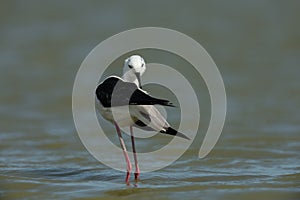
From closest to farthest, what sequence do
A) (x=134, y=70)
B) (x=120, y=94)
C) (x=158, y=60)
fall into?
1. (x=120, y=94)
2. (x=134, y=70)
3. (x=158, y=60)

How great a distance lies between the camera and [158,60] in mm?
14250

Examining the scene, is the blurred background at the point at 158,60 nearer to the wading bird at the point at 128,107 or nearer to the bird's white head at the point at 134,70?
the wading bird at the point at 128,107

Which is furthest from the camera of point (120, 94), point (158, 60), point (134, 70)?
point (158, 60)

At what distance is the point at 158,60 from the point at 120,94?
7443 millimetres

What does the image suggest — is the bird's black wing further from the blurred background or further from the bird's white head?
the blurred background

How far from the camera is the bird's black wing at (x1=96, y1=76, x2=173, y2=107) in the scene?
6594 millimetres

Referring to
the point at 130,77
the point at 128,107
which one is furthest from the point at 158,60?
the point at 128,107

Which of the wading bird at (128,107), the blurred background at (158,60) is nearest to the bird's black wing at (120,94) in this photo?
the wading bird at (128,107)

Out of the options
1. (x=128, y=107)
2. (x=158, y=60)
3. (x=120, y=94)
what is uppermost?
(x=158, y=60)

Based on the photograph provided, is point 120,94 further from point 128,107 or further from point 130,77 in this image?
point 130,77

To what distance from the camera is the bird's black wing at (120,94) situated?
6594 mm

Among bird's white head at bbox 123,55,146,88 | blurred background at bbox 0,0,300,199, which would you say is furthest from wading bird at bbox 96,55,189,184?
blurred background at bbox 0,0,300,199

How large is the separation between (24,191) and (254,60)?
308 inches

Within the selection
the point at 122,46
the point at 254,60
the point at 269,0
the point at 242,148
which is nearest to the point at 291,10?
the point at 269,0
